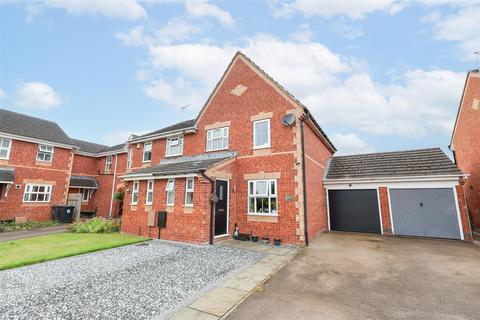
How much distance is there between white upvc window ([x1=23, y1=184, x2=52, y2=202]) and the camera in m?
18.0

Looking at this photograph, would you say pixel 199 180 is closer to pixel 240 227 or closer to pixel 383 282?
pixel 240 227

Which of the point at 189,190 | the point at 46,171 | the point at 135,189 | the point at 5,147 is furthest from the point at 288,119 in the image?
the point at 5,147

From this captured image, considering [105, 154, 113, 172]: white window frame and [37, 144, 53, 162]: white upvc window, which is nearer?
[37, 144, 53, 162]: white upvc window

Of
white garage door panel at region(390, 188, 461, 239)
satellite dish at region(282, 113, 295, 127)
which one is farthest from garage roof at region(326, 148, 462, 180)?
satellite dish at region(282, 113, 295, 127)

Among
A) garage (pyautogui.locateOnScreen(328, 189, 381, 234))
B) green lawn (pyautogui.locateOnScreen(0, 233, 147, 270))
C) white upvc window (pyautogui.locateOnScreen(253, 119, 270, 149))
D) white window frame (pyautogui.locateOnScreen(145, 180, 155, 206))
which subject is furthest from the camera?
garage (pyautogui.locateOnScreen(328, 189, 381, 234))

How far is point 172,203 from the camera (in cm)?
1147

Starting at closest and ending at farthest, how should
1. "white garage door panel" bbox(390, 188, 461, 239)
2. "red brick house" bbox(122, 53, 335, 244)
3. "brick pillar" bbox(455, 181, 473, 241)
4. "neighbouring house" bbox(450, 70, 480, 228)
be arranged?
"red brick house" bbox(122, 53, 335, 244)
"brick pillar" bbox(455, 181, 473, 241)
"white garage door panel" bbox(390, 188, 461, 239)
"neighbouring house" bbox(450, 70, 480, 228)

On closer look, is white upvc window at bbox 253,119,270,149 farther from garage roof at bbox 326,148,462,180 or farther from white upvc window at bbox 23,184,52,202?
white upvc window at bbox 23,184,52,202

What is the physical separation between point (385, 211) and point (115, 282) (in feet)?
44.7

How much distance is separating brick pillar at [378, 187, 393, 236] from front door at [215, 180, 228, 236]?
9082 millimetres

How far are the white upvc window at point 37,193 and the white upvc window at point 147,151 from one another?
9.74 meters

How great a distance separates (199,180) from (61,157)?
17.8 metres

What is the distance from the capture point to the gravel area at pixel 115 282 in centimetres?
454

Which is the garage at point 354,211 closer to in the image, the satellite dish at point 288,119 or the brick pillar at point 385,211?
the brick pillar at point 385,211
